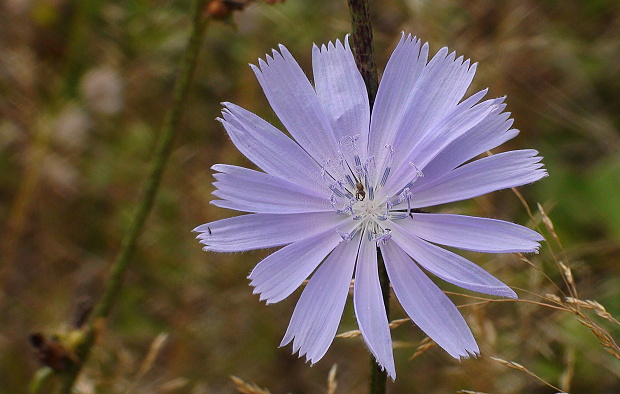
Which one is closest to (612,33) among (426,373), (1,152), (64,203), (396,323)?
(426,373)

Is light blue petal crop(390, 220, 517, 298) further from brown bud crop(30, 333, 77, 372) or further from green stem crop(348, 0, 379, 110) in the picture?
brown bud crop(30, 333, 77, 372)

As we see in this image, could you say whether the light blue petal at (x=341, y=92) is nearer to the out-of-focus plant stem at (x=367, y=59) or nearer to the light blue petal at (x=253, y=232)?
the out-of-focus plant stem at (x=367, y=59)

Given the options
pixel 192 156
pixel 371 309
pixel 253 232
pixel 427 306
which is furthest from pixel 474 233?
pixel 192 156

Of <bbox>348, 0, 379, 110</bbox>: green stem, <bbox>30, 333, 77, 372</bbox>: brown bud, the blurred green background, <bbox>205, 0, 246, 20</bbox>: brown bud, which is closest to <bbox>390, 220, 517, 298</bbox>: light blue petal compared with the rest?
<bbox>348, 0, 379, 110</bbox>: green stem

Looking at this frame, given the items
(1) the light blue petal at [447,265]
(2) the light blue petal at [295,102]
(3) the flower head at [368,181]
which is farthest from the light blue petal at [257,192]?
(1) the light blue petal at [447,265]

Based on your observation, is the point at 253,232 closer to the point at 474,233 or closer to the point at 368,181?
the point at 368,181

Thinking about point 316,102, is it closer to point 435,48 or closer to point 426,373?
point 435,48
